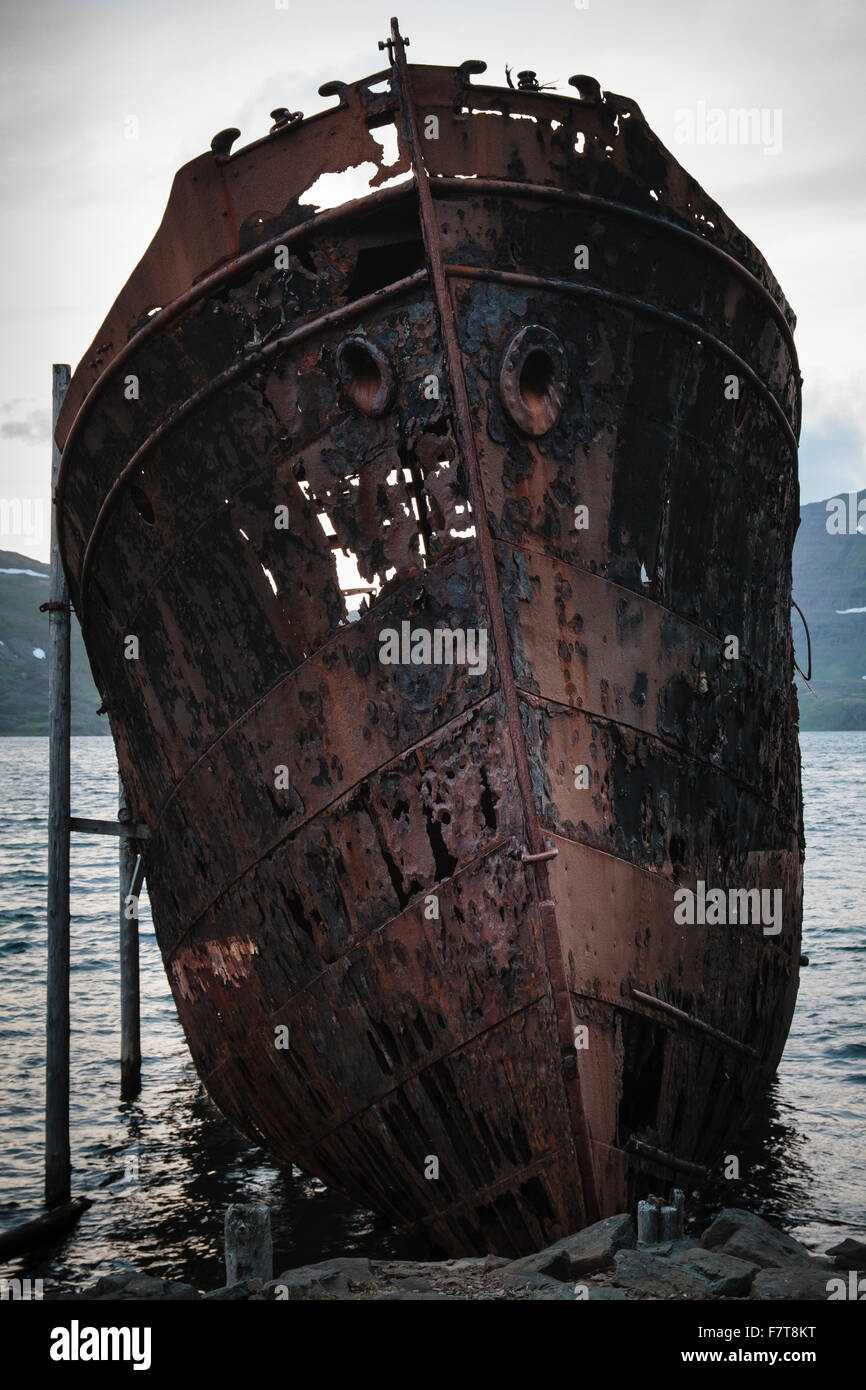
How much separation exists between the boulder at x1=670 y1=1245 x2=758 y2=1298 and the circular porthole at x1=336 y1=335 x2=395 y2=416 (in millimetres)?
3159

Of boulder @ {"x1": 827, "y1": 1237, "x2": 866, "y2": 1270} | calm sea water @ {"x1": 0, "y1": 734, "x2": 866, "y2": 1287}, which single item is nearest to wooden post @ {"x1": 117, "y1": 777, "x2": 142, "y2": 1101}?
calm sea water @ {"x1": 0, "y1": 734, "x2": 866, "y2": 1287}

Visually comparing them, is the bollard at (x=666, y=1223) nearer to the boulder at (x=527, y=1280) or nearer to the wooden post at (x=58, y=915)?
the boulder at (x=527, y=1280)

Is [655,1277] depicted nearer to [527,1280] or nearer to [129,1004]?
[527,1280]

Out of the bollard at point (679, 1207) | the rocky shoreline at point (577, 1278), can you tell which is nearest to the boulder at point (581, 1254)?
the rocky shoreline at point (577, 1278)

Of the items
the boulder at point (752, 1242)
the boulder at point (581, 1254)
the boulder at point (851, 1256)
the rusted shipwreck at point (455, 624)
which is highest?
the rusted shipwreck at point (455, 624)

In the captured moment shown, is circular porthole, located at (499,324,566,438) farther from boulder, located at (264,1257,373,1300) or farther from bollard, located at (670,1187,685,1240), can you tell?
boulder, located at (264,1257,373,1300)

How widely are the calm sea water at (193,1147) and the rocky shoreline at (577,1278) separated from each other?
0.72 metres

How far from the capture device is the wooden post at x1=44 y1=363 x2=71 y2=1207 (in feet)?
20.5

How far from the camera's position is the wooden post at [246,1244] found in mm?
4305

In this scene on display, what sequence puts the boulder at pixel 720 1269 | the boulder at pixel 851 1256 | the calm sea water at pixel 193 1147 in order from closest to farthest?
1. the boulder at pixel 720 1269
2. the boulder at pixel 851 1256
3. the calm sea water at pixel 193 1147

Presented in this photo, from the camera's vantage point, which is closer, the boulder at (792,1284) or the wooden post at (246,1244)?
the boulder at (792,1284)

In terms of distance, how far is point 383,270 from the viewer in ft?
15.3

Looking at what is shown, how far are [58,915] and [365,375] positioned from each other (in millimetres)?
3507
